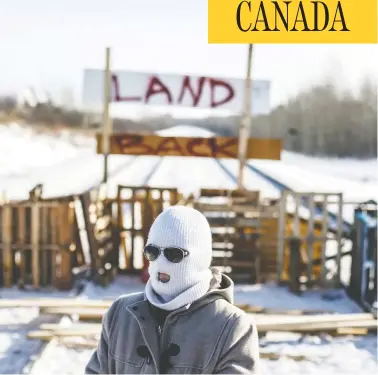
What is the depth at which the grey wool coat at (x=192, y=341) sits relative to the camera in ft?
6.72

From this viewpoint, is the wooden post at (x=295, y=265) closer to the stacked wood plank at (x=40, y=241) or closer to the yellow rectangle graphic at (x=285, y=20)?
the stacked wood plank at (x=40, y=241)

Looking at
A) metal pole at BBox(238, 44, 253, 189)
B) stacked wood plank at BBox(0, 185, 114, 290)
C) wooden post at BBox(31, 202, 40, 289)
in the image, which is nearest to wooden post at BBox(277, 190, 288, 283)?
metal pole at BBox(238, 44, 253, 189)

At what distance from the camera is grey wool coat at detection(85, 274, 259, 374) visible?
6.72ft

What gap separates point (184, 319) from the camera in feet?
6.83

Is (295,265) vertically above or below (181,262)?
below

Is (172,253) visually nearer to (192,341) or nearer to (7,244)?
(192,341)

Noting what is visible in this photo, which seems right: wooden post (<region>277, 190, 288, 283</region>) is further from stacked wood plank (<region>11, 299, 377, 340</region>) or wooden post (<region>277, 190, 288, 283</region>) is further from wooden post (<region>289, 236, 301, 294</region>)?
stacked wood plank (<region>11, 299, 377, 340</region>)

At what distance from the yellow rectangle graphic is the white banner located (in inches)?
182

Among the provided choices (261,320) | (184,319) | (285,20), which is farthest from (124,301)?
(261,320)

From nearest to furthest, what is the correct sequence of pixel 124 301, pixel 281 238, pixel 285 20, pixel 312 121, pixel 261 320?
pixel 124 301
pixel 285 20
pixel 261 320
pixel 281 238
pixel 312 121

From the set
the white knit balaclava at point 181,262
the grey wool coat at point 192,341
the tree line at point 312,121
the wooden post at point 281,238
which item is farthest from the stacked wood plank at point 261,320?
the tree line at point 312,121

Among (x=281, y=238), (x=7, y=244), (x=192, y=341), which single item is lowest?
(x=7, y=244)

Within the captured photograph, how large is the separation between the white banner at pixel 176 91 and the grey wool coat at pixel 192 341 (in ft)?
23.6

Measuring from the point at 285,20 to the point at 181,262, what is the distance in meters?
2.99
